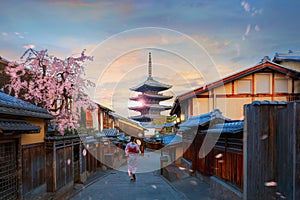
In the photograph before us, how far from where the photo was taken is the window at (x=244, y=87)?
15500 mm

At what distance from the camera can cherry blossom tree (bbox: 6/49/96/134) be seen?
981 cm

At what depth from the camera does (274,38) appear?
12.1m

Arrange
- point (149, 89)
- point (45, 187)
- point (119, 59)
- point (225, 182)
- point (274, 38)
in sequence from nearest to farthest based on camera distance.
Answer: point (225, 182) < point (45, 187) < point (274, 38) < point (119, 59) < point (149, 89)

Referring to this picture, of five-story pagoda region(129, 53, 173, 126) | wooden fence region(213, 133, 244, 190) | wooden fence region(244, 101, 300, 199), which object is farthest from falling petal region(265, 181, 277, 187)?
five-story pagoda region(129, 53, 173, 126)

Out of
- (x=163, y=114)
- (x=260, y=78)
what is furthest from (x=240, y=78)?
(x=163, y=114)

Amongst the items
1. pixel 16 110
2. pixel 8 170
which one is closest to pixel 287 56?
pixel 16 110

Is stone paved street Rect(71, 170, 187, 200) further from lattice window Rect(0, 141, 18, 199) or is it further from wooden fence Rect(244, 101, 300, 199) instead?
wooden fence Rect(244, 101, 300, 199)

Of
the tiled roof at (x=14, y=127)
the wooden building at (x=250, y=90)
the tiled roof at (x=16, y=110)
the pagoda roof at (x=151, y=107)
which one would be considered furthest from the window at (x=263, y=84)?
the pagoda roof at (x=151, y=107)

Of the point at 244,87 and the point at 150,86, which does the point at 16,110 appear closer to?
the point at 244,87

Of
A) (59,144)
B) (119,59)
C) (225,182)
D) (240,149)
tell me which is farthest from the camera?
(119,59)

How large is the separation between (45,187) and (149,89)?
27.2m

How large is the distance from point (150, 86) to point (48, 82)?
23756 millimetres

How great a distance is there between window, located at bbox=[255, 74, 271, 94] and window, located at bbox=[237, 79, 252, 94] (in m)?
0.54

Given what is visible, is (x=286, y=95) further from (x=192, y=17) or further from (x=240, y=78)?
(x=192, y=17)
